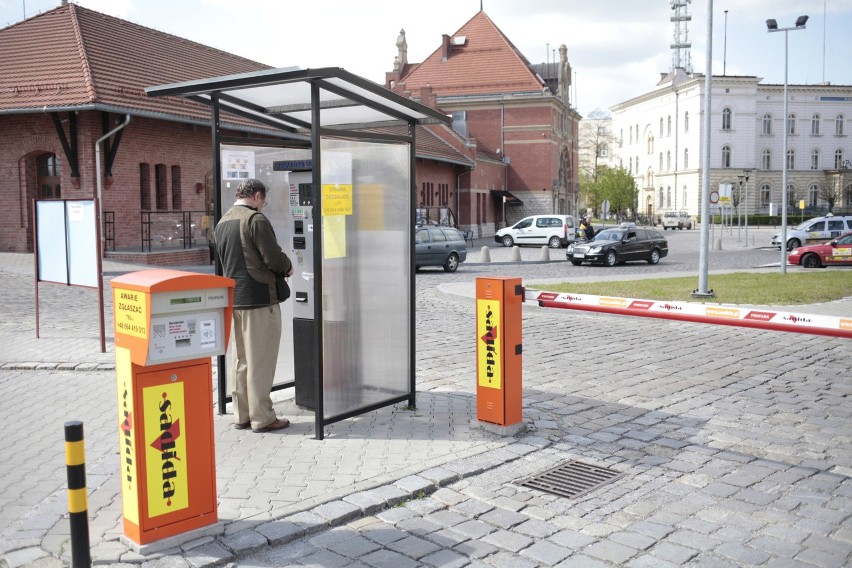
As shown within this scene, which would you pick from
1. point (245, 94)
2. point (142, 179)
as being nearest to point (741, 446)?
point (245, 94)

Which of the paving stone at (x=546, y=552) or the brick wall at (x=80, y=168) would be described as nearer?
the paving stone at (x=546, y=552)

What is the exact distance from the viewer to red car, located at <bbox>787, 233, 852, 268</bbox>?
27.6m

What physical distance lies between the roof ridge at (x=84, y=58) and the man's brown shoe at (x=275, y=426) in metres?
19.6

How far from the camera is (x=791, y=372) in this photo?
31.0 feet

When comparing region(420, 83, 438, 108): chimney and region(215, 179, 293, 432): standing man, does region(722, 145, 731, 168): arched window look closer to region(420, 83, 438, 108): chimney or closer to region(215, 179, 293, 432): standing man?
region(420, 83, 438, 108): chimney

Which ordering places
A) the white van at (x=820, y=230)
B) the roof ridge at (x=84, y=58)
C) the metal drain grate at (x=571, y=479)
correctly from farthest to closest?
the white van at (x=820, y=230) → the roof ridge at (x=84, y=58) → the metal drain grate at (x=571, y=479)

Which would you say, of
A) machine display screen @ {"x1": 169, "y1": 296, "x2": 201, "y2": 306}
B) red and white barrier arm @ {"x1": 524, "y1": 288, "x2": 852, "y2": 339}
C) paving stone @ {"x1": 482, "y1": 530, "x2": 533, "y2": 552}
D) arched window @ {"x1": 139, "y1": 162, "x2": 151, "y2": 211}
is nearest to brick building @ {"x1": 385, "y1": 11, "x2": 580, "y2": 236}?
arched window @ {"x1": 139, "y1": 162, "x2": 151, "y2": 211}

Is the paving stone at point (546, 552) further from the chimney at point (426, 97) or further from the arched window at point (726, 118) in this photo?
the arched window at point (726, 118)

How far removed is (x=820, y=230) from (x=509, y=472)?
3676cm

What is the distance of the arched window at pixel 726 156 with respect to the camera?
93938 mm

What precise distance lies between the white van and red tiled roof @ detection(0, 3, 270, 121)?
1057 inches

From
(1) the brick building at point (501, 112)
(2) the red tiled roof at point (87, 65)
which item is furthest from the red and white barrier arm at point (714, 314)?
(1) the brick building at point (501, 112)

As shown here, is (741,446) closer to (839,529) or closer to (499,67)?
(839,529)

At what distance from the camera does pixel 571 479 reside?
5.71 meters
